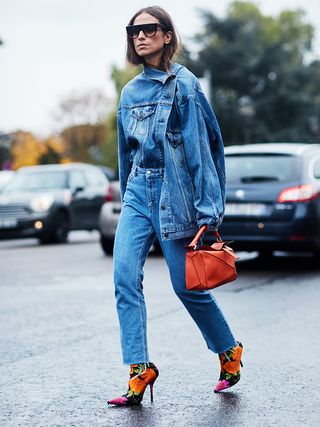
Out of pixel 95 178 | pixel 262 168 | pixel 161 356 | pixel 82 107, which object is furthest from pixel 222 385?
pixel 82 107

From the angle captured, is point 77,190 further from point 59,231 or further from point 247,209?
point 247,209

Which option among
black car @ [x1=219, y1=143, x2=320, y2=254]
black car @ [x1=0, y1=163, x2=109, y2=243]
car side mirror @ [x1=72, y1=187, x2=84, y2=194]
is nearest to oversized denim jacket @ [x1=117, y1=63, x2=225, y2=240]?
black car @ [x1=219, y1=143, x2=320, y2=254]

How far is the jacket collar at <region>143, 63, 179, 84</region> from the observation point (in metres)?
4.44

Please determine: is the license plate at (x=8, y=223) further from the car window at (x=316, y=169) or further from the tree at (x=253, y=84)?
the tree at (x=253, y=84)

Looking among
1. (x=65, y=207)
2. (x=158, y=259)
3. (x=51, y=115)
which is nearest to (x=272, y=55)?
(x=51, y=115)

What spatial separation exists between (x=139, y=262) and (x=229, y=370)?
756mm

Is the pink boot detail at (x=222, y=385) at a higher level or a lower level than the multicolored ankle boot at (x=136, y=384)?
lower

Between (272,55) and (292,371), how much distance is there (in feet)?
186

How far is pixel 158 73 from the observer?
4484 mm

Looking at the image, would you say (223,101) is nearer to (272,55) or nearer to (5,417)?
(272,55)

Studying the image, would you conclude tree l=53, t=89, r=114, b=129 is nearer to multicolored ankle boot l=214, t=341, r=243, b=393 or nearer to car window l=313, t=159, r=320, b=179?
car window l=313, t=159, r=320, b=179

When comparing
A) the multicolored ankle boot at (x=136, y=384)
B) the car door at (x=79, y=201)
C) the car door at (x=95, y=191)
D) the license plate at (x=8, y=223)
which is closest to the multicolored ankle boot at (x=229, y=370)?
the multicolored ankle boot at (x=136, y=384)

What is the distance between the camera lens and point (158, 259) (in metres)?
13.1

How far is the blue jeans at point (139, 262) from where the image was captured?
172 inches
